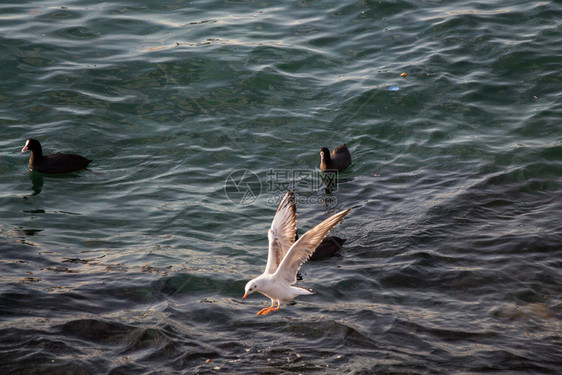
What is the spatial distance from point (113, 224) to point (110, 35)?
980cm

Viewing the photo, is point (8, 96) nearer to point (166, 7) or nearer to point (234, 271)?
point (166, 7)

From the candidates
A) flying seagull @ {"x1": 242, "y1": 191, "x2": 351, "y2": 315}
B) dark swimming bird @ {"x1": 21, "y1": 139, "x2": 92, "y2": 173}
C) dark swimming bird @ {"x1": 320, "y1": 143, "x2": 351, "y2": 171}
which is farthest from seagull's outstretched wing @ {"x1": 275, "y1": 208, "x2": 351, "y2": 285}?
dark swimming bird @ {"x1": 21, "y1": 139, "x2": 92, "y2": 173}

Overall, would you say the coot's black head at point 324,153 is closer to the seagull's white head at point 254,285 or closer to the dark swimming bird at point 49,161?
the dark swimming bird at point 49,161

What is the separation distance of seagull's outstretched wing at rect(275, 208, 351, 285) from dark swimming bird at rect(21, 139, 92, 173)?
7.29m

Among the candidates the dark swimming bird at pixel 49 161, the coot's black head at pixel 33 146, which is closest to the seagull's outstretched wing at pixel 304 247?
the dark swimming bird at pixel 49 161

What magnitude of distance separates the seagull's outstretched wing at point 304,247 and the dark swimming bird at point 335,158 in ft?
17.0

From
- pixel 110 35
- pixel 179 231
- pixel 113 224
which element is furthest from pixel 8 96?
pixel 179 231

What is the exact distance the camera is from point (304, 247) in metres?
7.97

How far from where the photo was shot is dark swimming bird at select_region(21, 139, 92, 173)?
540 inches

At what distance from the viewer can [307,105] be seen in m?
16.3

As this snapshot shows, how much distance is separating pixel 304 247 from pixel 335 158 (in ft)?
20.1

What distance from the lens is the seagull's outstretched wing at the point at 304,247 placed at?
7625 millimetres

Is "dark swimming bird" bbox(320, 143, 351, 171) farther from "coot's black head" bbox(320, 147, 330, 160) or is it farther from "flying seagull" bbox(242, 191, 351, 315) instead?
"flying seagull" bbox(242, 191, 351, 315)

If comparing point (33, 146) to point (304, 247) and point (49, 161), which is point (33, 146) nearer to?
point (49, 161)
